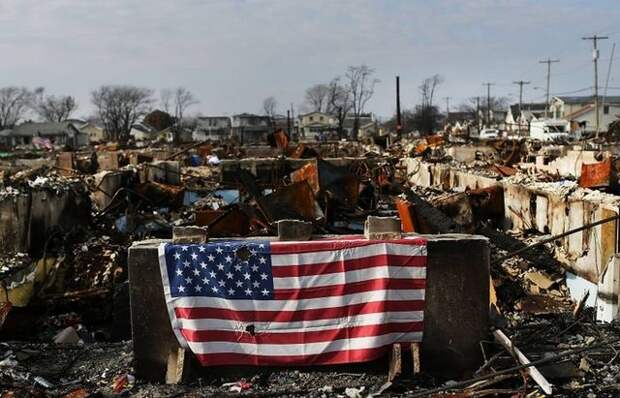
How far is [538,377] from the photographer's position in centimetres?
493

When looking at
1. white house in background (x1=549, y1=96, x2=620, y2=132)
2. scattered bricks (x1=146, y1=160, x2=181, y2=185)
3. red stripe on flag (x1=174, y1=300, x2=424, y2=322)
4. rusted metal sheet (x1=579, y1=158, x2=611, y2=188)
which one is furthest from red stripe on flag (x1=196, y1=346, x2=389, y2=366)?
white house in background (x1=549, y1=96, x2=620, y2=132)

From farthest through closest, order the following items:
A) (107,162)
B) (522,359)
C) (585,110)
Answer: (585,110) < (107,162) < (522,359)

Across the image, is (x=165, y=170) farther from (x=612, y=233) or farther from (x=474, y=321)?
(x=474, y=321)

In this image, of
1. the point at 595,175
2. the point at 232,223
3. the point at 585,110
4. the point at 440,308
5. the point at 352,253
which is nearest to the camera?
the point at 352,253

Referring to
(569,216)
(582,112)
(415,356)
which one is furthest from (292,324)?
(582,112)

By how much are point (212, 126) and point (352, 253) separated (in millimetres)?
107777

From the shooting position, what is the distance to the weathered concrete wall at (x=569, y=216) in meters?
9.88

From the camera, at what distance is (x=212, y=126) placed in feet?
364

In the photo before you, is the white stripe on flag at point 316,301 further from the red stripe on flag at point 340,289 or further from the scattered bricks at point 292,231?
the scattered bricks at point 292,231

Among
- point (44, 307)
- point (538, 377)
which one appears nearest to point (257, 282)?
point (538, 377)

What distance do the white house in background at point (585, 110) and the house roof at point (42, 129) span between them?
64930 millimetres

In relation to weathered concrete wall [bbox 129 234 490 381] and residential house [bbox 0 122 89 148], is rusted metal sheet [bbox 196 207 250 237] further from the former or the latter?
residential house [bbox 0 122 89 148]

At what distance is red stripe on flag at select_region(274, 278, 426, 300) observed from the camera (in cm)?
531

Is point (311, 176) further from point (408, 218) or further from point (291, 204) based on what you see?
point (408, 218)
